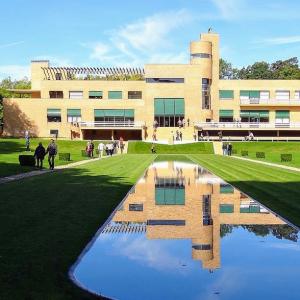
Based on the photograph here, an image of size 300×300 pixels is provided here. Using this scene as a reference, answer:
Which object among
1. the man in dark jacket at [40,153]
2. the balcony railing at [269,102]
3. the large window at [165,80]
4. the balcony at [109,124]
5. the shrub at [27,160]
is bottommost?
the shrub at [27,160]

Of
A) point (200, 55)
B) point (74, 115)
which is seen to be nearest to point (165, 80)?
point (200, 55)

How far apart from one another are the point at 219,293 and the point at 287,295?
88 centimetres

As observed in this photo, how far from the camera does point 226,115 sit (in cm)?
8769

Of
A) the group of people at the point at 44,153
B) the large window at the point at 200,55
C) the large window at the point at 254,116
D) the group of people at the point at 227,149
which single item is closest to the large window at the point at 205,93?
the large window at the point at 200,55

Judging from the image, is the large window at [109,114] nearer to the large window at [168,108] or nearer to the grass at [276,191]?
the large window at [168,108]

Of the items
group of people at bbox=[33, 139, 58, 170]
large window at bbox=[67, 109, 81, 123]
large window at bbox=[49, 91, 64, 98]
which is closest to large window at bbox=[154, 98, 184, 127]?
large window at bbox=[67, 109, 81, 123]

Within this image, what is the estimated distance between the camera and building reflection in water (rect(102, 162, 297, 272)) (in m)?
10.5

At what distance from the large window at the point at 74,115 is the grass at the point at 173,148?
19.3m

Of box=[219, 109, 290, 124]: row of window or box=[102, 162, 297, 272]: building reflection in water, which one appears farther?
box=[219, 109, 290, 124]: row of window

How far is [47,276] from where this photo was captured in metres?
7.73

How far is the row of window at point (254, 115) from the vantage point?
3442 inches

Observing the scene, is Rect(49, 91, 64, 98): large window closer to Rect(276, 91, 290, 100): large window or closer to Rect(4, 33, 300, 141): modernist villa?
Rect(4, 33, 300, 141): modernist villa

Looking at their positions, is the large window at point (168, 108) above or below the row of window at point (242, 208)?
above

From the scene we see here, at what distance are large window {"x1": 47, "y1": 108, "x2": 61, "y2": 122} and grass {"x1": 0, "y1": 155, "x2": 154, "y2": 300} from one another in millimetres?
61338
